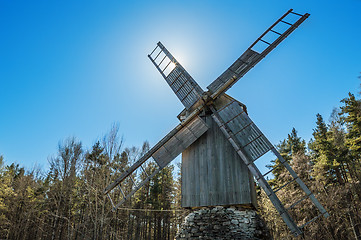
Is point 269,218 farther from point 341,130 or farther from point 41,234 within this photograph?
point 41,234

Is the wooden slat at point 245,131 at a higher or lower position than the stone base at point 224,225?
higher

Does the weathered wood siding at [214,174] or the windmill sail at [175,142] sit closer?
the weathered wood siding at [214,174]

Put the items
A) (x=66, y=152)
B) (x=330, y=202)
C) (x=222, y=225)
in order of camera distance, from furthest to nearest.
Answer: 1. (x=66, y=152)
2. (x=330, y=202)
3. (x=222, y=225)

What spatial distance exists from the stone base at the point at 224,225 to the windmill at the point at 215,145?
33 cm

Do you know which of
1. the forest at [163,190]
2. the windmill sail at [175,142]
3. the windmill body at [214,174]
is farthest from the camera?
the forest at [163,190]

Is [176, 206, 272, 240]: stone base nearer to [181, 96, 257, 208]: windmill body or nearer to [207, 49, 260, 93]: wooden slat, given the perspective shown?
[181, 96, 257, 208]: windmill body

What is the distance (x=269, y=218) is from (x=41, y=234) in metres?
24.4

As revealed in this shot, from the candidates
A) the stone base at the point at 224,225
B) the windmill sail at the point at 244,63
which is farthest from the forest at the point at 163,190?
the windmill sail at the point at 244,63

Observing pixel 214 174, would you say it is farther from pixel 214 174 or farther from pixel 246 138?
pixel 246 138

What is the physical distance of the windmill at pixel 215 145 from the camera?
739 cm

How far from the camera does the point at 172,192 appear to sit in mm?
24328

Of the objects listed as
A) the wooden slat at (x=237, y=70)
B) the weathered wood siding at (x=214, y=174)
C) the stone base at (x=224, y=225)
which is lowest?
the stone base at (x=224, y=225)

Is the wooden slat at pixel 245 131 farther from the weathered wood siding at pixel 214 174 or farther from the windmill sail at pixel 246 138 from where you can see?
the weathered wood siding at pixel 214 174

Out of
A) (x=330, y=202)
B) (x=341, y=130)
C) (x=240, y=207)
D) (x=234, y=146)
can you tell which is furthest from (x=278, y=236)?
(x=234, y=146)
